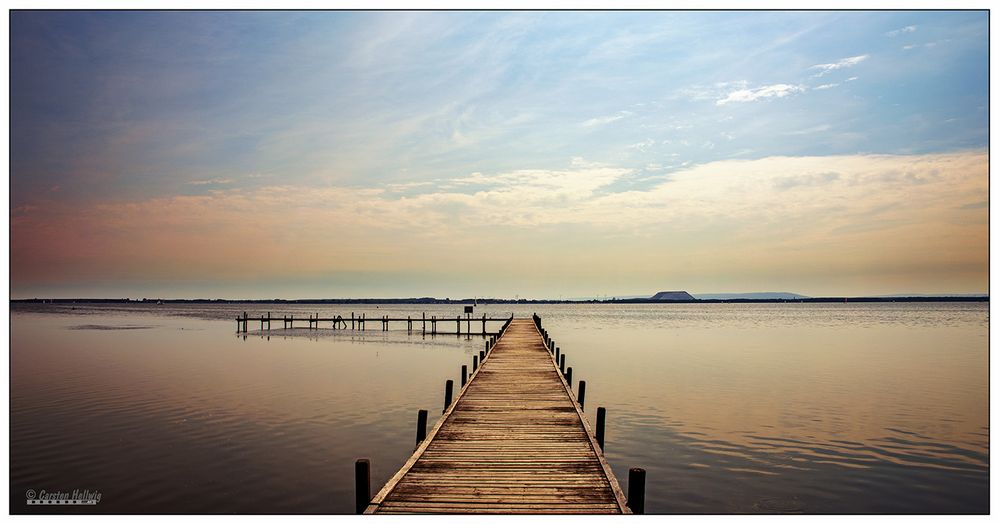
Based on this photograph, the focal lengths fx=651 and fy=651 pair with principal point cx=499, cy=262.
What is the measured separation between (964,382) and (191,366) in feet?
122

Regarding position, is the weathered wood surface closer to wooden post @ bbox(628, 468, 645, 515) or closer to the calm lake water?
wooden post @ bbox(628, 468, 645, 515)

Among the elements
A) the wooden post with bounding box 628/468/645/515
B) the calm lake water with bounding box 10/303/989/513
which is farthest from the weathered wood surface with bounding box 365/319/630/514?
the calm lake water with bounding box 10/303/989/513

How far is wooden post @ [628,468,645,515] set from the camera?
26.6ft

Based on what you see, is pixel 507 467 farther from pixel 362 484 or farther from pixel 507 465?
pixel 362 484

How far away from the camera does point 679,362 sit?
36.1 meters

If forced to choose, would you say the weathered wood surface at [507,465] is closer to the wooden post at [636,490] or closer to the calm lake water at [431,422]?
the wooden post at [636,490]

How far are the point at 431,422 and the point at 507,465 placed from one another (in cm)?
1101

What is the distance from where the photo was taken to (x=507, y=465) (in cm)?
1020

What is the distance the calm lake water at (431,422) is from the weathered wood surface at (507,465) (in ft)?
7.40

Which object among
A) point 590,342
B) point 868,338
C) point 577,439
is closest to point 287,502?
point 577,439

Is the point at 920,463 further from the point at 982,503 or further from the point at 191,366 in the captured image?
the point at 191,366

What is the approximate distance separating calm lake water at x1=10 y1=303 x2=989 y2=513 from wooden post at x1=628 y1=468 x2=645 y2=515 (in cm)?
457

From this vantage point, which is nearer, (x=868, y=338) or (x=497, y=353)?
(x=497, y=353)

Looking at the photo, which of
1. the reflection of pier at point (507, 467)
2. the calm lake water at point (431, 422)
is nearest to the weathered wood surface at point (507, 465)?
the reflection of pier at point (507, 467)
